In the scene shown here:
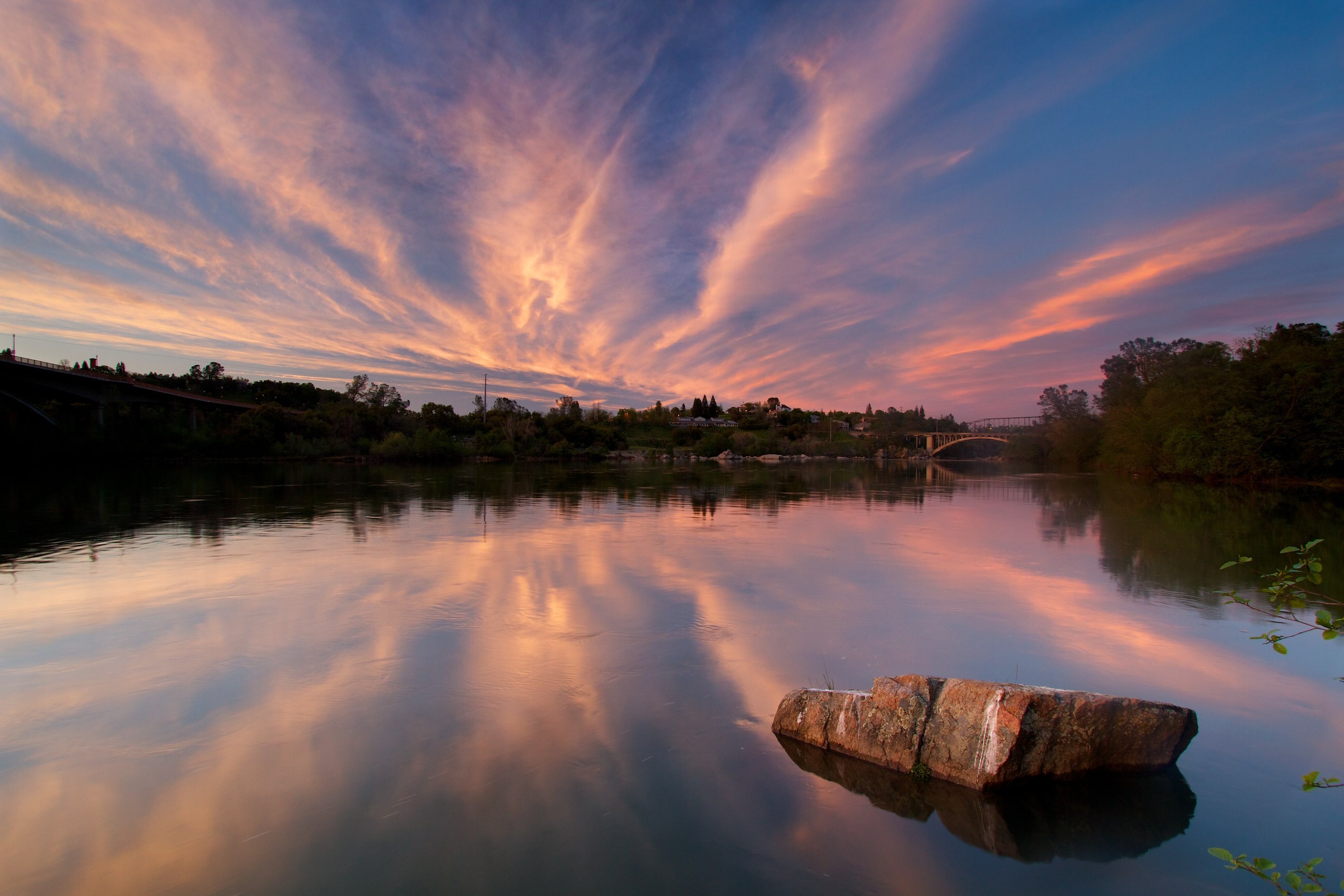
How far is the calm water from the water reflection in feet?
0.08

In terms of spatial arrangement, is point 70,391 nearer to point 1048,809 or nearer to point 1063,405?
point 1048,809

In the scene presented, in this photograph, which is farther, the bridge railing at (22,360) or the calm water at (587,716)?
the bridge railing at (22,360)

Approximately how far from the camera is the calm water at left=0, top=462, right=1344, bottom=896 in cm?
449

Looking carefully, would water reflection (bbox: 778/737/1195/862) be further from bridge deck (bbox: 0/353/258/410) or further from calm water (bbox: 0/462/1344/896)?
bridge deck (bbox: 0/353/258/410)

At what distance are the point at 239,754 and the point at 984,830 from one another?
273 inches

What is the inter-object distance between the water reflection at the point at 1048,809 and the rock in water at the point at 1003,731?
0.11m

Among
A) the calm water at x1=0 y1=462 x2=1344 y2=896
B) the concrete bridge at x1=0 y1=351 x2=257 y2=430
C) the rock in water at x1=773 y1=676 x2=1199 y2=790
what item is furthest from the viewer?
the concrete bridge at x1=0 y1=351 x2=257 y2=430

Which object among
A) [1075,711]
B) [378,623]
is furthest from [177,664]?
[1075,711]

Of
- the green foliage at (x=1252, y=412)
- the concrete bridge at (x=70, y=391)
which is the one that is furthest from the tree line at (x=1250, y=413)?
the concrete bridge at (x=70, y=391)

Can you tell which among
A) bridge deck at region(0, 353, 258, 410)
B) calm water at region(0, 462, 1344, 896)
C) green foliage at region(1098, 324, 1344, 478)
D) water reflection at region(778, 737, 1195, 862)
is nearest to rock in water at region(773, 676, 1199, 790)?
water reflection at region(778, 737, 1195, 862)

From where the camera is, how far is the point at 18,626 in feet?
31.6

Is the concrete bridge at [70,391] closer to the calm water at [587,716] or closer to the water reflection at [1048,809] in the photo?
the calm water at [587,716]

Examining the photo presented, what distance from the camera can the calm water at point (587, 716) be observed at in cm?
449

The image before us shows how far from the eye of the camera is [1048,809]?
5000 mm
